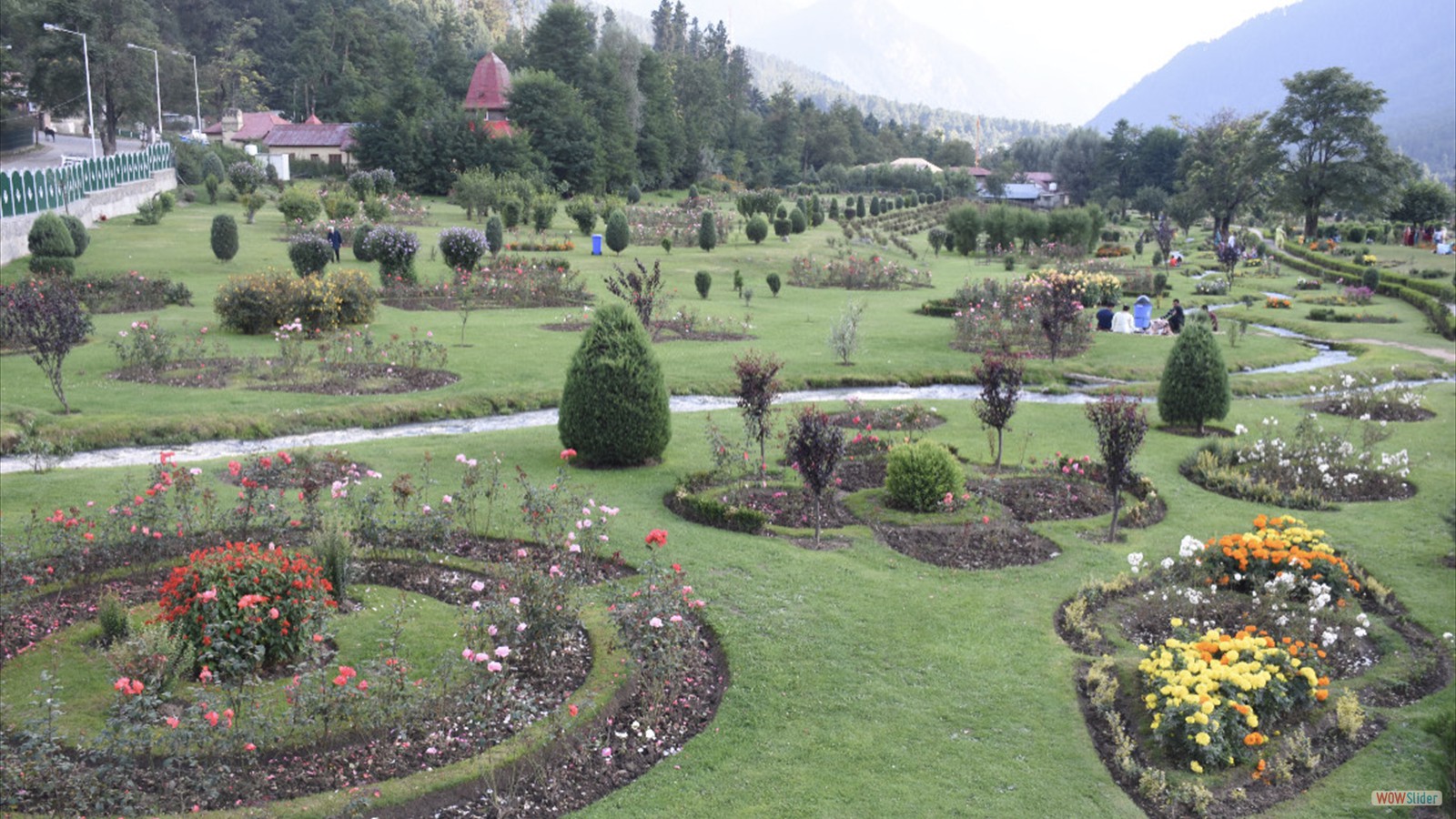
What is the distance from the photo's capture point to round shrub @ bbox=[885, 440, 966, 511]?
446 inches

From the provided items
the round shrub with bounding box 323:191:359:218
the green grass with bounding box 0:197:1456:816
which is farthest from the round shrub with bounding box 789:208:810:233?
the green grass with bounding box 0:197:1456:816

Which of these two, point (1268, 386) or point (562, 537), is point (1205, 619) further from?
point (1268, 386)

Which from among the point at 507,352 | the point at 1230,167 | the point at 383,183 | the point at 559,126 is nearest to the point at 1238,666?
the point at 507,352

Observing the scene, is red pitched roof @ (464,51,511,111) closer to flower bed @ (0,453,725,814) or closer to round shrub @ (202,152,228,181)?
round shrub @ (202,152,228,181)

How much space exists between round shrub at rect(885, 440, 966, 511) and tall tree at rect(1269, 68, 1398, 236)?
2372 inches

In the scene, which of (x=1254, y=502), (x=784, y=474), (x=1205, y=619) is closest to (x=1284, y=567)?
(x=1205, y=619)

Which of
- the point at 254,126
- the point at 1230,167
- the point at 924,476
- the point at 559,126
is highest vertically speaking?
the point at 254,126

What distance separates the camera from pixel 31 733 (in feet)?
18.8

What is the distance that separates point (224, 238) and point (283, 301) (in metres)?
11.1

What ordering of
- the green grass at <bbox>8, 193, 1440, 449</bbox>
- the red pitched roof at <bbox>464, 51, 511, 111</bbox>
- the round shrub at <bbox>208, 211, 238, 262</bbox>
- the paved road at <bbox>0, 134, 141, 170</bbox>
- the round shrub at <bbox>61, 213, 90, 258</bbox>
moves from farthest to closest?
the red pitched roof at <bbox>464, 51, 511, 111</bbox> < the paved road at <bbox>0, 134, 141, 170</bbox> < the round shrub at <bbox>208, 211, 238, 262</bbox> < the round shrub at <bbox>61, 213, 90, 258</bbox> < the green grass at <bbox>8, 193, 1440, 449</bbox>

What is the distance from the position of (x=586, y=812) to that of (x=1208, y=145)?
267 ft

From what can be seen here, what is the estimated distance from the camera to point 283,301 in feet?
68.6

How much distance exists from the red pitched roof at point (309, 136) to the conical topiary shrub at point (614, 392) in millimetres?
63160

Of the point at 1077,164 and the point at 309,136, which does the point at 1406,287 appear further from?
the point at 1077,164
